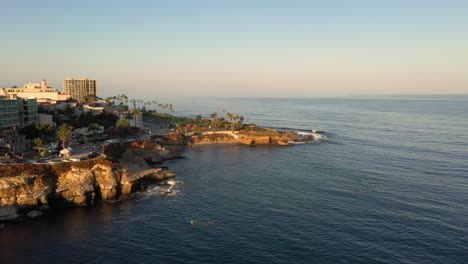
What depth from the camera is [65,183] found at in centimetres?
7175

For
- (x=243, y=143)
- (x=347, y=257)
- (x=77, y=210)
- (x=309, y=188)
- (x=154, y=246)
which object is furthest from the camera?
(x=243, y=143)

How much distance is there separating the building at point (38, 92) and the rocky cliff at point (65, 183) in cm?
8772

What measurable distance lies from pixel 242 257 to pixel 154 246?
14.8 m

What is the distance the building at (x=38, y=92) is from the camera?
15650cm

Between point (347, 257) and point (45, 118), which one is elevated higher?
point (45, 118)

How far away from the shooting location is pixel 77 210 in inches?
2660

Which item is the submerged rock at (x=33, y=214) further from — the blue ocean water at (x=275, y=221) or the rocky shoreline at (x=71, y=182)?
the blue ocean water at (x=275, y=221)

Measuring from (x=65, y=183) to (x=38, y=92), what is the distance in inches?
4460

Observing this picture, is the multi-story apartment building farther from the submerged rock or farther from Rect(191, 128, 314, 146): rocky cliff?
Rect(191, 128, 314, 146): rocky cliff

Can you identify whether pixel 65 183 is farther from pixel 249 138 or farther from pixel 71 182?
pixel 249 138

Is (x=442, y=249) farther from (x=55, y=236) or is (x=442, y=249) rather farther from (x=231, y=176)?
(x=55, y=236)

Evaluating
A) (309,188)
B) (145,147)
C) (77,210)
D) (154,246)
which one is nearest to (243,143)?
(145,147)

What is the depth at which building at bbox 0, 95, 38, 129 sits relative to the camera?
9882 cm

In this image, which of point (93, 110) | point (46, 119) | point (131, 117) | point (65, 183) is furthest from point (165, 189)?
point (93, 110)
